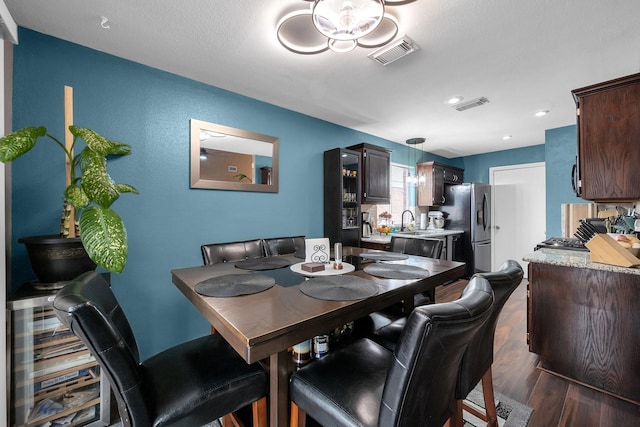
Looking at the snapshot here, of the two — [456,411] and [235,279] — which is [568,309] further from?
[235,279]

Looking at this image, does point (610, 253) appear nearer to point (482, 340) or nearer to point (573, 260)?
point (573, 260)

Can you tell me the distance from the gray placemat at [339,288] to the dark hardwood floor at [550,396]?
133 cm

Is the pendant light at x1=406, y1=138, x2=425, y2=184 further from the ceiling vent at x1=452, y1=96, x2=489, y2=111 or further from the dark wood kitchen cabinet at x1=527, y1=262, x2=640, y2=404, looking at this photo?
the dark wood kitchen cabinet at x1=527, y1=262, x2=640, y2=404

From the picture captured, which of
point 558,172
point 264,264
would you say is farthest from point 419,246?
point 558,172

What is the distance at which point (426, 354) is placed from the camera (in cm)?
69

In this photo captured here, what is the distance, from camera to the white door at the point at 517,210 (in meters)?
4.94

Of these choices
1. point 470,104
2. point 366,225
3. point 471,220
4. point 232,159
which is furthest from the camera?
point 471,220

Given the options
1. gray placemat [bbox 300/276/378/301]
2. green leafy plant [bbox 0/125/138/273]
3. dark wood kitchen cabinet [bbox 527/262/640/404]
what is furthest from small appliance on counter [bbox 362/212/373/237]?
green leafy plant [bbox 0/125/138/273]

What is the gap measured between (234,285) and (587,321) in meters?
2.37

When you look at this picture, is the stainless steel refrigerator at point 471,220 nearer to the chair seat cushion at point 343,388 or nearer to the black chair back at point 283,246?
the black chair back at point 283,246

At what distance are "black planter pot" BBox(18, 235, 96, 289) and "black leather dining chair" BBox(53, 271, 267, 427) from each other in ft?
1.73

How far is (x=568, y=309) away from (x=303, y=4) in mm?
2716

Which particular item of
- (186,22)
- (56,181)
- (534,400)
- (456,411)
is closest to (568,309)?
(534,400)

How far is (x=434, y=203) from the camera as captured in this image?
484cm
